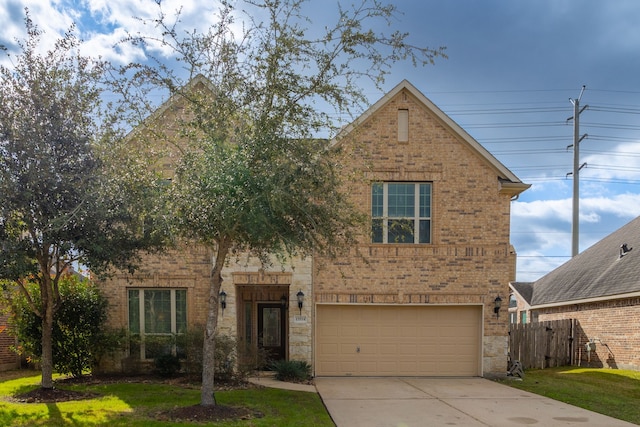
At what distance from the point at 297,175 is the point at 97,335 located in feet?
25.7

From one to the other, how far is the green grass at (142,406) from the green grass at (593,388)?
577cm

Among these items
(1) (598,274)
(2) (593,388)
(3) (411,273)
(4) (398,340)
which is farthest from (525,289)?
(3) (411,273)

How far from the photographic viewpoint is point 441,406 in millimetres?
10852

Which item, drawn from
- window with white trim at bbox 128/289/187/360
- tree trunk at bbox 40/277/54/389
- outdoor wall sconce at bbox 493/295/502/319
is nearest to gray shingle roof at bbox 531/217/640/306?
outdoor wall sconce at bbox 493/295/502/319

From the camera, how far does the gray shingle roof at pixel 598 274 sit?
60.1 feet

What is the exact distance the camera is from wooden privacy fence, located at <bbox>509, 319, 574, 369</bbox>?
1781 centimetres

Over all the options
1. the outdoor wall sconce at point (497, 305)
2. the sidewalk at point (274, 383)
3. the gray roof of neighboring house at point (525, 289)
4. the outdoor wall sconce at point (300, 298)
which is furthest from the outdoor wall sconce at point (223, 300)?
the gray roof of neighboring house at point (525, 289)

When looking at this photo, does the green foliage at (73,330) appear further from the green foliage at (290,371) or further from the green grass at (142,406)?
the green foliage at (290,371)

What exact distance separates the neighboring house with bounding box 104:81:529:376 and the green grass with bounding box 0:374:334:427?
119 inches

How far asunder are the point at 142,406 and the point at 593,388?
11.1 meters

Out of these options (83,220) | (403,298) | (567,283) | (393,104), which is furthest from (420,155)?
(567,283)

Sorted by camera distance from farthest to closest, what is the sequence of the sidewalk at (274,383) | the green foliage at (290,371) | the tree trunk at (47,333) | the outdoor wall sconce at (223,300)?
the outdoor wall sconce at (223,300) → the green foliage at (290,371) → the sidewalk at (274,383) → the tree trunk at (47,333)

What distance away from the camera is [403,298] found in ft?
49.3

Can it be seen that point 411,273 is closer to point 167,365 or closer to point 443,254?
point 443,254
